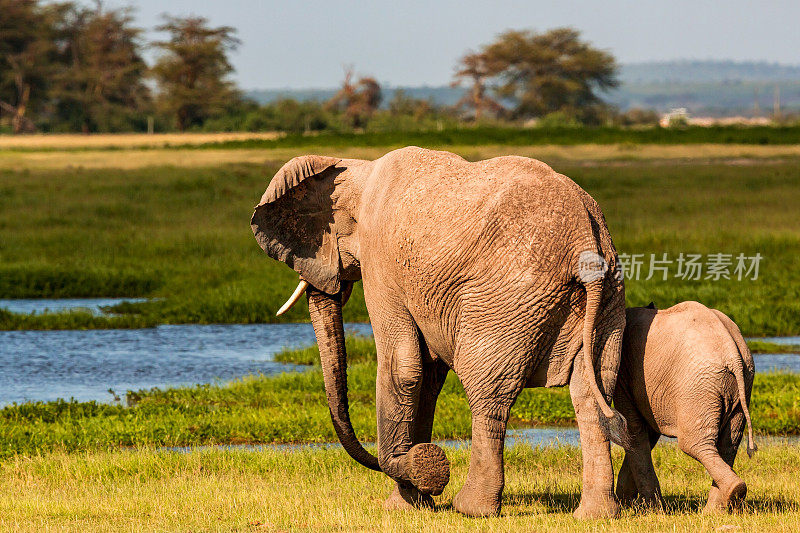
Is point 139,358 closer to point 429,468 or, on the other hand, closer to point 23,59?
point 429,468

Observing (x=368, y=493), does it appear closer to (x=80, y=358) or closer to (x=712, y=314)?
(x=712, y=314)

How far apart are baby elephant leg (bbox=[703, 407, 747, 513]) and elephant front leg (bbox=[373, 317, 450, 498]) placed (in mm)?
1580

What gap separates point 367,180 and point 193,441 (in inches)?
149

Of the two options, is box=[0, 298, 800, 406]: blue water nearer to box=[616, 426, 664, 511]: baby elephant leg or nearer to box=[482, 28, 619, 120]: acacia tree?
box=[616, 426, 664, 511]: baby elephant leg

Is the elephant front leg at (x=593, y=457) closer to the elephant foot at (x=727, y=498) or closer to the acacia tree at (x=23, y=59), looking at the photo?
the elephant foot at (x=727, y=498)

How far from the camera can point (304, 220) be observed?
775cm

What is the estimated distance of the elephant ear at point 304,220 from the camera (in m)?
7.60

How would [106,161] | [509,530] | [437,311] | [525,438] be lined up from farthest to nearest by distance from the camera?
1. [106,161]
2. [525,438]
3. [437,311]
4. [509,530]

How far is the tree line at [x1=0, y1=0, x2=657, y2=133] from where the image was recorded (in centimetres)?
8119

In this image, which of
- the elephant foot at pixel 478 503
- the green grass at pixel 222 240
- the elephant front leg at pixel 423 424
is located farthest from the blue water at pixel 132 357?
the elephant foot at pixel 478 503

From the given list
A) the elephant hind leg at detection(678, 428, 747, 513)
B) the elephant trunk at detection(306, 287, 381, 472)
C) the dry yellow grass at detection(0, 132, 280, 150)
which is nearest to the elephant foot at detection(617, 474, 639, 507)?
the elephant hind leg at detection(678, 428, 747, 513)

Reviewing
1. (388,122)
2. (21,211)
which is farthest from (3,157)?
(388,122)

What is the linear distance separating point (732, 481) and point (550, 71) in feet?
303

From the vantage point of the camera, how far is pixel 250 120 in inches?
3022
